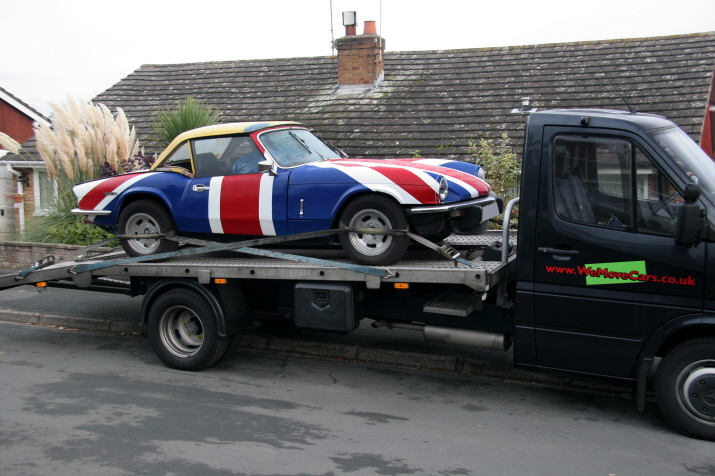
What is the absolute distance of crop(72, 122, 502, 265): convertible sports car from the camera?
5.80 meters

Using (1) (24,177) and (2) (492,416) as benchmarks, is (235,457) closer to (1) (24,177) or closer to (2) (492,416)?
(2) (492,416)

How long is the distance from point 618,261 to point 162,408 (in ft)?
12.7

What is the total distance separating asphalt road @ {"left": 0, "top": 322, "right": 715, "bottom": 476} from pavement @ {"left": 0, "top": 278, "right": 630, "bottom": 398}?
0.17m

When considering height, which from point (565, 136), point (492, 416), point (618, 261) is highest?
point (565, 136)

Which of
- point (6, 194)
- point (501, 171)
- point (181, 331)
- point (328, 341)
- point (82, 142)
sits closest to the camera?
point (181, 331)

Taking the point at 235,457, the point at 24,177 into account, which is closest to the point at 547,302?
the point at 235,457

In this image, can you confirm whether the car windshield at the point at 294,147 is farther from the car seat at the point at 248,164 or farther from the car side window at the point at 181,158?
the car side window at the point at 181,158

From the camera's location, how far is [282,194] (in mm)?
6254

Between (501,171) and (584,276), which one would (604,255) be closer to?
(584,276)

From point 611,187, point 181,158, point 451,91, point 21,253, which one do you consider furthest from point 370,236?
point 451,91

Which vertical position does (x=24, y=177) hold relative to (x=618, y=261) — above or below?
above

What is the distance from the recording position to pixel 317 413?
548cm

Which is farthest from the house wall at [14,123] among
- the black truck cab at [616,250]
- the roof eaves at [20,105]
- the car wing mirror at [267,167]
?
the black truck cab at [616,250]

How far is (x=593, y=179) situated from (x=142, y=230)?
4.53m
